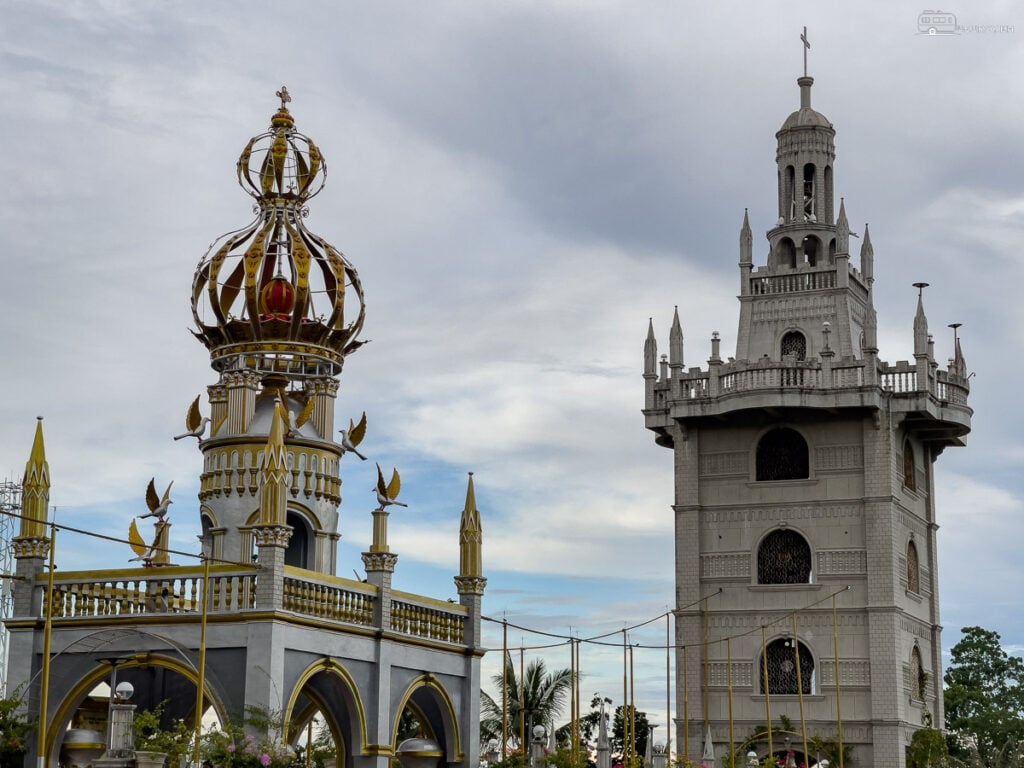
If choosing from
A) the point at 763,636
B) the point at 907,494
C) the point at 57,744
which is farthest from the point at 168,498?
the point at 907,494

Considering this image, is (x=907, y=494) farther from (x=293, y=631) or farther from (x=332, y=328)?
(x=293, y=631)

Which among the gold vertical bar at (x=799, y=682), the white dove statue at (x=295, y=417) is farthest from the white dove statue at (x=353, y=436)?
the gold vertical bar at (x=799, y=682)

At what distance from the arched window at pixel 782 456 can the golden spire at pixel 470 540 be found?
22951 mm

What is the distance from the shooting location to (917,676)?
59.1 m

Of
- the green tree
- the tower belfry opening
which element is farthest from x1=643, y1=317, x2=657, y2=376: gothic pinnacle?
the green tree

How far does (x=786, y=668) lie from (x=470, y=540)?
911 inches

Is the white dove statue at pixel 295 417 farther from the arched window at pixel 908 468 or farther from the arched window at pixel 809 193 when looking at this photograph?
the arched window at pixel 809 193

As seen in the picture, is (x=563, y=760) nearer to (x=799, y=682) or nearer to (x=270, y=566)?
(x=270, y=566)

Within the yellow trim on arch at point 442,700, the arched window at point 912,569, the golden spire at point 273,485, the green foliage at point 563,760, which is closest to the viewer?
the golden spire at point 273,485

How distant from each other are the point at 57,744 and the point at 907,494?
35106 mm

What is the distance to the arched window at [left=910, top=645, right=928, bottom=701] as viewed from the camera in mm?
58375

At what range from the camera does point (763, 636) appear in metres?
56.8

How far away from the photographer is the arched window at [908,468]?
5988 centimetres

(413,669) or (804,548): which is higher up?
(804,548)
